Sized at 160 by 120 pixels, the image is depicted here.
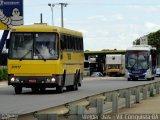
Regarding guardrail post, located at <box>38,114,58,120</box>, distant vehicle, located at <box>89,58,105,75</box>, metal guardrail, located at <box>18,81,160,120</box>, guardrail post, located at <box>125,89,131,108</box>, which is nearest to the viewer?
guardrail post, located at <box>38,114,58,120</box>

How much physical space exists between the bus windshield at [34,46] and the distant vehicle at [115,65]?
62132 mm

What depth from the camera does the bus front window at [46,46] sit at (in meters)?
31.6

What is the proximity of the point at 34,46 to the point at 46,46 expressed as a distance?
57 centimetres

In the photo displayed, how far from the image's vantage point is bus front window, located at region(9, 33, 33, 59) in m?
31.7

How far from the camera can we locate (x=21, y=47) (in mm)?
31656

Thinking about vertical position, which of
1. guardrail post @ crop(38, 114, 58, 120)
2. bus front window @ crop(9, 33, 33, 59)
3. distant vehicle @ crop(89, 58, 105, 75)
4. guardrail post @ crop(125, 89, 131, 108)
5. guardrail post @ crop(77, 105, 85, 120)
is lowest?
distant vehicle @ crop(89, 58, 105, 75)

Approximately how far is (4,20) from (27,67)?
1953 centimetres

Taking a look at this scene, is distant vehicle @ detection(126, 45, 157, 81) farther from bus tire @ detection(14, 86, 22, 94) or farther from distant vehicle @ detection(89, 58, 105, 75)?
distant vehicle @ detection(89, 58, 105, 75)

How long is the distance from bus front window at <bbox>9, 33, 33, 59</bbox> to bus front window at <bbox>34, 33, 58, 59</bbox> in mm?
292

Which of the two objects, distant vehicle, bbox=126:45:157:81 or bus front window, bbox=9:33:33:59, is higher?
bus front window, bbox=9:33:33:59

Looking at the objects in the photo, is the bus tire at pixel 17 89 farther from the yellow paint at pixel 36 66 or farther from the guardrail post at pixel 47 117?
the guardrail post at pixel 47 117

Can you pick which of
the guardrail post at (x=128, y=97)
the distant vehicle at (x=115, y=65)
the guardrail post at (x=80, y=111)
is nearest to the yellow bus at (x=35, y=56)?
the guardrail post at (x=128, y=97)

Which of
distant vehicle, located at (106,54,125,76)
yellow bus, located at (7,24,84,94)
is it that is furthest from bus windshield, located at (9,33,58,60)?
distant vehicle, located at (106,54,125,76)

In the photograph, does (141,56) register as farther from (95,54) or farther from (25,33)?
(95,54)
